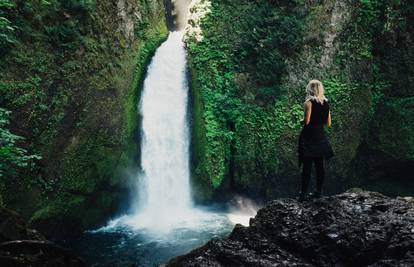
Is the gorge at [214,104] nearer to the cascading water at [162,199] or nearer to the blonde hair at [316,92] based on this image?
the cascading water at [162,199]

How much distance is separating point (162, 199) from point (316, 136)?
765 cm

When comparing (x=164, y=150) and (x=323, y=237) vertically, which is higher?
(x=164, y=150)

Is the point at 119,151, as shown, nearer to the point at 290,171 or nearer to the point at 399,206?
the point at 290,171

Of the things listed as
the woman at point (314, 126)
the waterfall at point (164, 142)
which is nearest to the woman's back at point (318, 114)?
the woman at point (314, 126)

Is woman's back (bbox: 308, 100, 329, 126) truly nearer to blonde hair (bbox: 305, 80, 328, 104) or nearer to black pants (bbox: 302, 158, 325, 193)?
blonde hair (bbox: 305, 80, 328, 104)

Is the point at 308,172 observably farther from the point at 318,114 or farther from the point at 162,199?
the point at 162,199

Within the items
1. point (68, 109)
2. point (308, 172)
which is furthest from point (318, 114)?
point (68, 109)

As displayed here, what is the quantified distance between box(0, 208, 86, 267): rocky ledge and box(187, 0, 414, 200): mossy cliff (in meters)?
6.67

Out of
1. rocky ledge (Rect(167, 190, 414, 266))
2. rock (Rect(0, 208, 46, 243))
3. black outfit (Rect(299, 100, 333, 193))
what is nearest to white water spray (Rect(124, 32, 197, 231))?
rock (Rect(0, 208, 46, 243))

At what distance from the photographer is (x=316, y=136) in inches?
205

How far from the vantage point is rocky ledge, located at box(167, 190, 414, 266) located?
420 centimetres

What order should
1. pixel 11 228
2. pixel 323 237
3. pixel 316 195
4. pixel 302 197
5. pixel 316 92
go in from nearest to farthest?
pixel 323 237 → pixel 316 92 → pixel 302 197 → pixel 316 195 → pixel 11 228

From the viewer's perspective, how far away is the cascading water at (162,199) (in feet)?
30.2

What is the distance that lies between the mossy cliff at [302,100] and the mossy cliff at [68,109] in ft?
9.03
